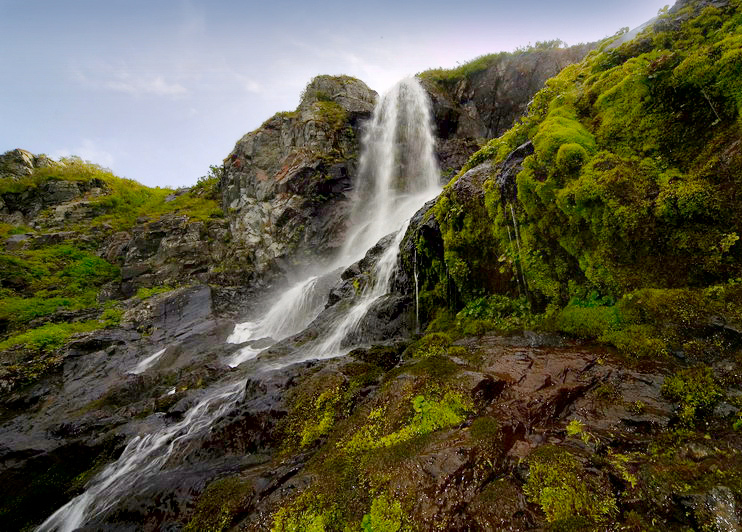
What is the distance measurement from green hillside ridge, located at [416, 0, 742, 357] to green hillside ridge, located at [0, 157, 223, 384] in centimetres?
1678

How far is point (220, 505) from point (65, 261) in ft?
92.6

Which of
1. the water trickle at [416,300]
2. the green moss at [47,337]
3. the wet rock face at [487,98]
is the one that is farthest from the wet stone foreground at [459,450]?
the wet rock face at [487,98]

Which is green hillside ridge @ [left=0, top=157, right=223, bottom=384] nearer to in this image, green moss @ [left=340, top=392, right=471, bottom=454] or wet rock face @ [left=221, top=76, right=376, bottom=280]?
wet rock face @ [left=221, top=76, right=376, bottom=280]

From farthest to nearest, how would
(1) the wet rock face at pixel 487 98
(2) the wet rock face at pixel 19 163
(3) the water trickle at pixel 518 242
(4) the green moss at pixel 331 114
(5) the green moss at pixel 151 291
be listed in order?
(2) the wet rock face at pixel 19 163 < (4) the green moss at pixel 331 114 < (1) the wet rock face at pixel 487 98 < (5) the green moss at pixel 151 291 < (3) the water trickle at pixel 518 242

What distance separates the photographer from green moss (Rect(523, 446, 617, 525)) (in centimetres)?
226

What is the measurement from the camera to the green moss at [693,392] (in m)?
2.92

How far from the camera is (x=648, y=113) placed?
519 cm

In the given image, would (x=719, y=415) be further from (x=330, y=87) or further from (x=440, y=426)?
(x=330, y=87)

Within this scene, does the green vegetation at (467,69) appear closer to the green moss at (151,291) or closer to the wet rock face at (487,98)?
the wet rock face at (487,98)

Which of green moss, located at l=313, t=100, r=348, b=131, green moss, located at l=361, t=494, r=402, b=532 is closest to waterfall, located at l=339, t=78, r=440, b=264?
green moss, located at l=313, t=100, r=348, b=131

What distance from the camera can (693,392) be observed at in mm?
3129

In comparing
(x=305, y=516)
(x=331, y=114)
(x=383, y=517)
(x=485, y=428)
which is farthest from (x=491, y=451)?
(x=331, y=114)

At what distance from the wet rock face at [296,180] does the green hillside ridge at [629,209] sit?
15107mm

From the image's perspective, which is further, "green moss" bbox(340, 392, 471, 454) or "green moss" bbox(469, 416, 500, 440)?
"green moss" bbox(340, 392, 471, 454)
